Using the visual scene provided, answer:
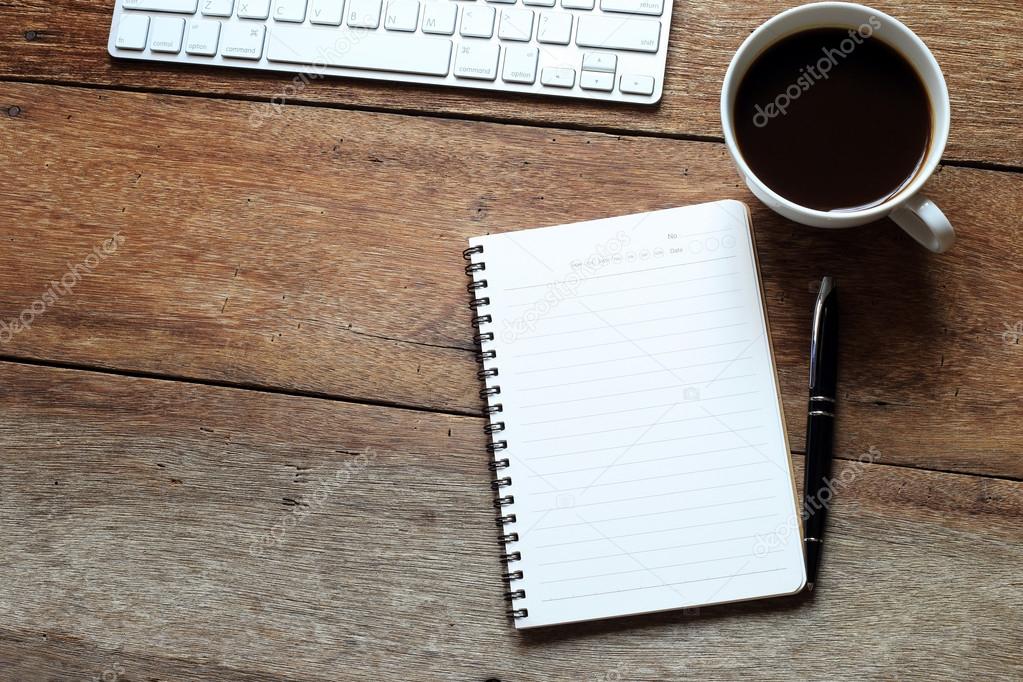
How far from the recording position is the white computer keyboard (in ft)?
2.29

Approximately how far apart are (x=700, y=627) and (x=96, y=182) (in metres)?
0.65

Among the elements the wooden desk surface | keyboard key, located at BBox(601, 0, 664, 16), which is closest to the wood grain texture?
the wooden desk surface

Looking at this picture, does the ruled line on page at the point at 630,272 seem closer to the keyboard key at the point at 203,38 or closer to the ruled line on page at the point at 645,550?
the ruled line on page at the point at 645,550

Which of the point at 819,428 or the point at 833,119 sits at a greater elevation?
the point at 833,119

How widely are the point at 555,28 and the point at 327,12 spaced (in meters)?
0.20

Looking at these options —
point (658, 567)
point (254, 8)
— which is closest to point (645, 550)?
point (658, 567)

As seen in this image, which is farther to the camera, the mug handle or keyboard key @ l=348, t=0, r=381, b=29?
keyboard key @ l=348, t=0, r=381, b=29

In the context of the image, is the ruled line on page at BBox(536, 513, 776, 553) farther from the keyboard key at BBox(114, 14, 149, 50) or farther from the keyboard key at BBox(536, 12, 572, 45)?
the keyboard key at BBox(114, 14, 149, 50)

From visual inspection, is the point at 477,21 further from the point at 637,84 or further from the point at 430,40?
the point at 637,84

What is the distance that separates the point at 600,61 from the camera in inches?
27.4

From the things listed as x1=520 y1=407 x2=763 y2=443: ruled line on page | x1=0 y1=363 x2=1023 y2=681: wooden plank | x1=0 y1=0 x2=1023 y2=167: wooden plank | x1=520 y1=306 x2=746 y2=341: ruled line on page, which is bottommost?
x1=0 y1=363 x2=1023 y2=681: wooden plank

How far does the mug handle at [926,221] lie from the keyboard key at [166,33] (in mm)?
614

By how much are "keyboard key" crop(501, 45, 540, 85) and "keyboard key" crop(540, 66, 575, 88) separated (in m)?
0.01

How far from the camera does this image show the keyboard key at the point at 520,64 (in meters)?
0.70
